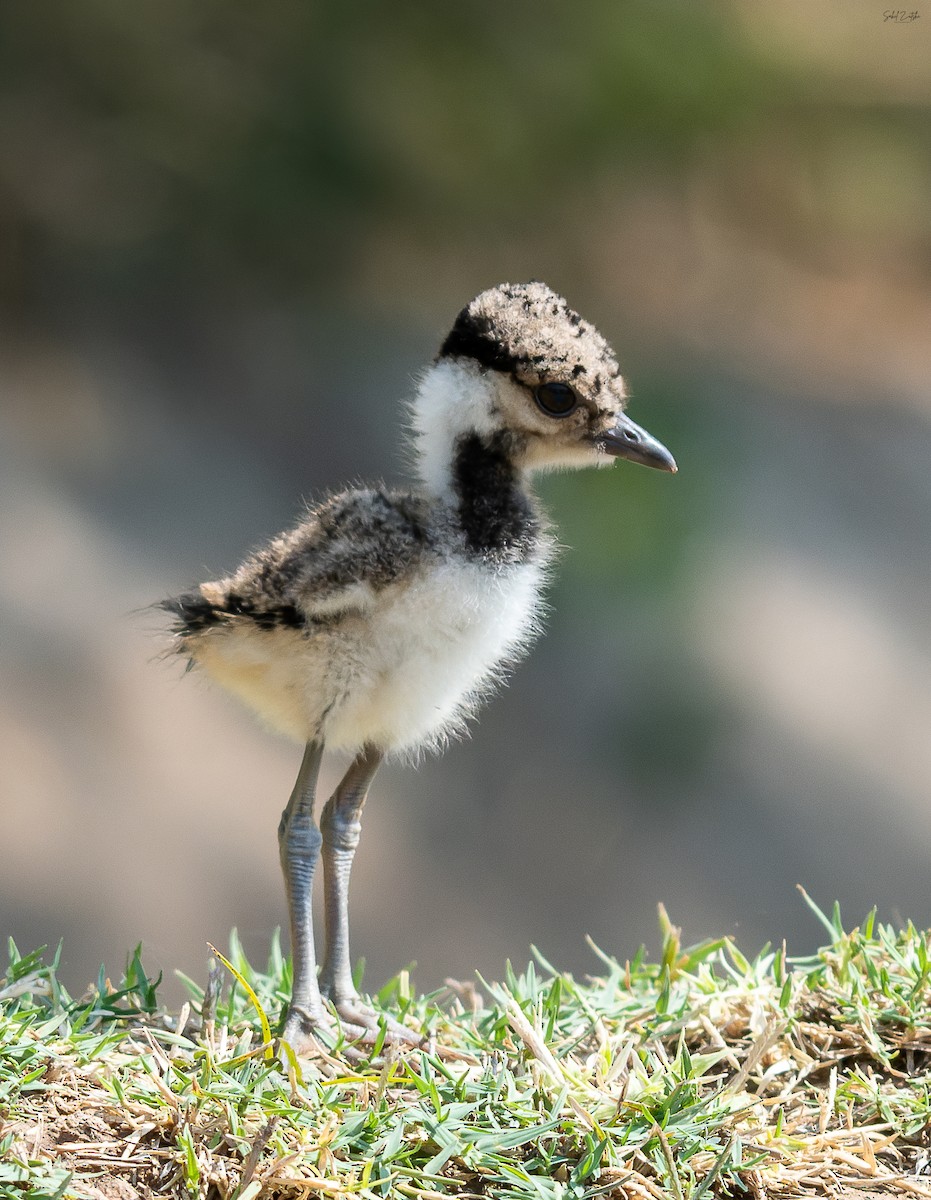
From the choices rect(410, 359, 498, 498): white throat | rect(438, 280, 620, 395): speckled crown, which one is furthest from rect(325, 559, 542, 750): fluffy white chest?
rect(438, 280, 620, 395): speckled crown

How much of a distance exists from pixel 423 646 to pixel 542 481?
10.3 feet

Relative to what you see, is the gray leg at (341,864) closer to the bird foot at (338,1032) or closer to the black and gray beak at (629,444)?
the bird foot at (338,1032)

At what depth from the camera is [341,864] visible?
1885 mm

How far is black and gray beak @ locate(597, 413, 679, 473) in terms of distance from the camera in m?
1.84

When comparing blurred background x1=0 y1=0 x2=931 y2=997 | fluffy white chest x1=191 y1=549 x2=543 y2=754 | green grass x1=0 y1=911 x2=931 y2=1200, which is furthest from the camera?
blurred background x1=0 y1=0 x2=931 y2=997

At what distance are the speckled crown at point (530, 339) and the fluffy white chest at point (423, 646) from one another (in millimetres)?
241

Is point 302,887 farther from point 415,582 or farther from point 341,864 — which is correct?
point 415,582

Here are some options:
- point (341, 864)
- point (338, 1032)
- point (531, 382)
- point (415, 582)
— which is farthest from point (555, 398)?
point (338, 1032)

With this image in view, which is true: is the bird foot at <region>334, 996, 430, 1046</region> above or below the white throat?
below

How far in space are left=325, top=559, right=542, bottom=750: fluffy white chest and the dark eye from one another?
194mm

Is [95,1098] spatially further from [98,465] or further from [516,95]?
[516,95]

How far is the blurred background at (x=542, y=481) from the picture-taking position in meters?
4.51

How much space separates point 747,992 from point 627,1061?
28 cm

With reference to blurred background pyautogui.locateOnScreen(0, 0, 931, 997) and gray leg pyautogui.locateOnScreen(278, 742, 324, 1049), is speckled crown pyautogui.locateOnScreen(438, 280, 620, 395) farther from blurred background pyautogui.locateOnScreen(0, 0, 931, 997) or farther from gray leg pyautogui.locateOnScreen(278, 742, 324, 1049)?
blurred background pyautogui.locateOnScreen(0, 0, 931, 997)
